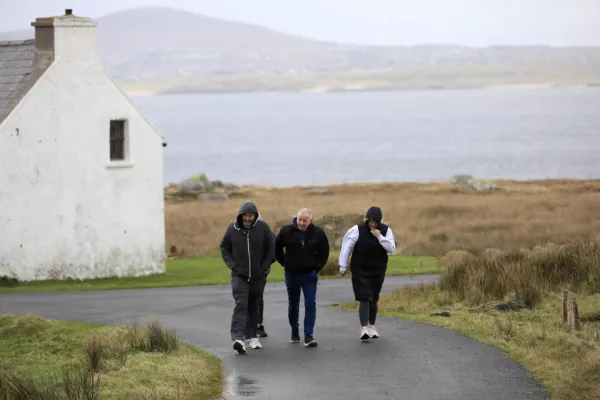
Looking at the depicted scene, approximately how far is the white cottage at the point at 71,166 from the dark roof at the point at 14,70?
0.04 meters

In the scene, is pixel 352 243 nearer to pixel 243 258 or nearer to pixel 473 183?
pixel 243 258

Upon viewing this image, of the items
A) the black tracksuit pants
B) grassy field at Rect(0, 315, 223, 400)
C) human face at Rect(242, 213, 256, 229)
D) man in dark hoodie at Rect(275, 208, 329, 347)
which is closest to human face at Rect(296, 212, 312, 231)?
man in dark hoodie at Rect(275, 208, 329, 347)

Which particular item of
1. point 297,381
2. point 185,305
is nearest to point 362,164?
point 185,305

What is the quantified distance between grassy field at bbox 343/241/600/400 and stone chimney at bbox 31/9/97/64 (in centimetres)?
1165

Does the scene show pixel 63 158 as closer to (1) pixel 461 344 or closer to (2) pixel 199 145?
(1) pixel 461 344

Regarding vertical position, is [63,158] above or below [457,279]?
above

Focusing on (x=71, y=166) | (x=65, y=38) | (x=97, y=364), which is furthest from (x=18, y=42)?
(x=97, y=364)

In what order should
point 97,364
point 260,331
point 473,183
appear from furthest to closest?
point 473,183 < point 260,331 < point 97,364

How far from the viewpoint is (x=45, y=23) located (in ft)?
100

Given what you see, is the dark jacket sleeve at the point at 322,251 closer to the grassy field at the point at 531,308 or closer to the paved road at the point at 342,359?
the paved road at the point at 342,359

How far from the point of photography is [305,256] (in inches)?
660

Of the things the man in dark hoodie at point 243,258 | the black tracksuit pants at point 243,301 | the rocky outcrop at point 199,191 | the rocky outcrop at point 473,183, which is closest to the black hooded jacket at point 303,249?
the man in dark hoodie at point 243,258

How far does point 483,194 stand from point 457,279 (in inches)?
1547

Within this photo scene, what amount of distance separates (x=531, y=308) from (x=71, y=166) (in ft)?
47.8
